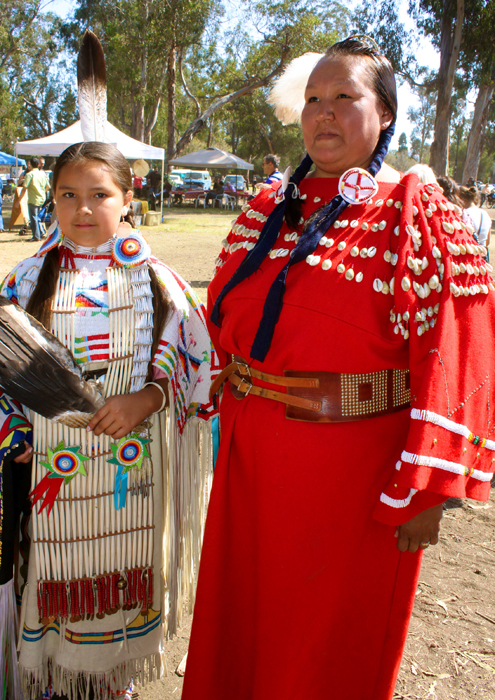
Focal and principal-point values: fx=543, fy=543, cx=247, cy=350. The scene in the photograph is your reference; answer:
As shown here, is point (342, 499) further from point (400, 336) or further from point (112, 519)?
point (112, 519)

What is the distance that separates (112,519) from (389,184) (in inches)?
51.0

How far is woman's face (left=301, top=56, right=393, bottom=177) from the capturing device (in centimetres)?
140

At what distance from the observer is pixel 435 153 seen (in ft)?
54.4

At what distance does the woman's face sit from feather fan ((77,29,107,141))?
0.78 m

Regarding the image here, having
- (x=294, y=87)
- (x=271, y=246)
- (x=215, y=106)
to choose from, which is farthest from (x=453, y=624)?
(x=215, y=106)

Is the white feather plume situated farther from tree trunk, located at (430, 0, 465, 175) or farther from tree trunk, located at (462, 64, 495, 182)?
tree trunk, located at (462, 64, 495, 182)

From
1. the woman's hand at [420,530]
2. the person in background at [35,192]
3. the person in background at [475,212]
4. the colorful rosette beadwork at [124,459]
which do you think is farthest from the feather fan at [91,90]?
the person in background at [35,192]

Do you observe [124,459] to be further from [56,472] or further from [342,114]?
[342,114]

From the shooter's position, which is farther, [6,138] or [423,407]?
[6,138]

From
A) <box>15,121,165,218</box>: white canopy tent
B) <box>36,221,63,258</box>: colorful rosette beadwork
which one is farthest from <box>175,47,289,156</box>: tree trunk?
<box>36,221,63,258</box>: colorful rosette beadwork

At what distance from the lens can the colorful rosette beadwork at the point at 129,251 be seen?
5.61ft

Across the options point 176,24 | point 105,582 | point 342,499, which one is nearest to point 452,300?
point 342,499

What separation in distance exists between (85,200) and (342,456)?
1072mm

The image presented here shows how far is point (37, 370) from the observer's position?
155cm
